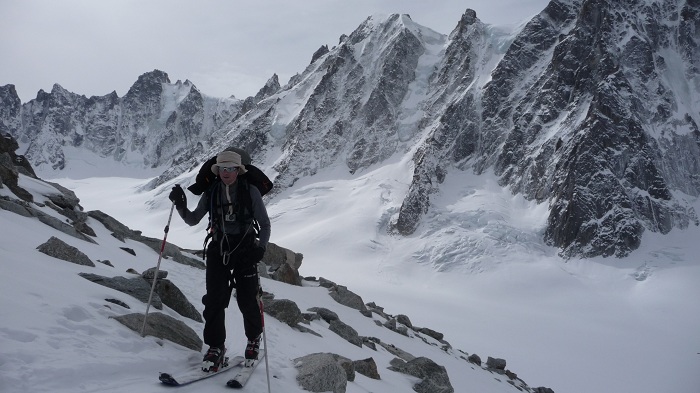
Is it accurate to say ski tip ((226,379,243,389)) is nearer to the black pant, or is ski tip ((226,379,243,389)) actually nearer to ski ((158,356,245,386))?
ski ((158,356,245,386))

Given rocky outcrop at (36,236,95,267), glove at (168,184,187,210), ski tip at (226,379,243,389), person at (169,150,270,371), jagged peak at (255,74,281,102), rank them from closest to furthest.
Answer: ski tip at (226,379,243,389)
person at (169,150,270,371)
glove at (168,184,187,210)
rocky outcrop at (36,236,95,267)
jagged peak at (255,74,281,102)

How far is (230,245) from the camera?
6582mm

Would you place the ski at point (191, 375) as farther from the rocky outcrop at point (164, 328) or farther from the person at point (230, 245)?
the rocky outcrop at point (164, 328)

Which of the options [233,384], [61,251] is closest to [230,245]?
[233,384]

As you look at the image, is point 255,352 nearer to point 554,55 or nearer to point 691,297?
point 691,297

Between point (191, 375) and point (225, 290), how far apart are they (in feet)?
3.89

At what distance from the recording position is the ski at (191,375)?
17.4ft

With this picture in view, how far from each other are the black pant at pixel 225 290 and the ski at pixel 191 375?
1.09 feet

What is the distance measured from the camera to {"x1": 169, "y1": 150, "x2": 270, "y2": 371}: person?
6.49 metres

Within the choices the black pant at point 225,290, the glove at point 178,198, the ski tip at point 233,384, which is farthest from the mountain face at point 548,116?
the ski tip at point 233,384

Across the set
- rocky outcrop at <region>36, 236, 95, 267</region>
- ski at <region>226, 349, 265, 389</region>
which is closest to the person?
ski at <region>226, 349, 265, 389</region>

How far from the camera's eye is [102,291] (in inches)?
301

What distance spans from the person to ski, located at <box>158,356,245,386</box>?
0.21m

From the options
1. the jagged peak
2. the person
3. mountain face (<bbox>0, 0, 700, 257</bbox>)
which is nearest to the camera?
the person
